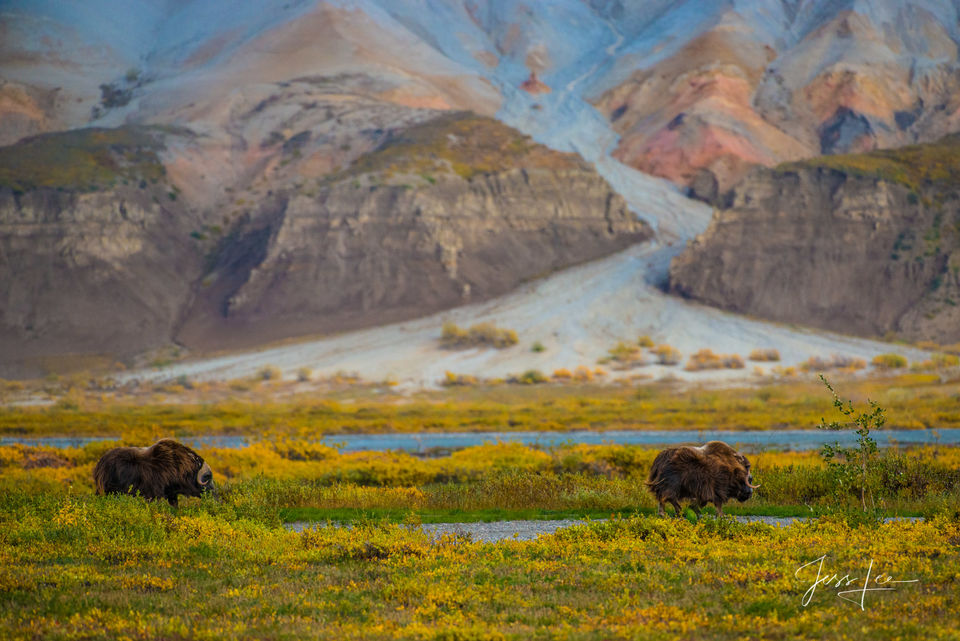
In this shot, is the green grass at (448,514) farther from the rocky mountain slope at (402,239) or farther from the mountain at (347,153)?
the rocky mountain slope at (402,239)

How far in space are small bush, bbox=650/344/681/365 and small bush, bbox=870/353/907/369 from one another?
1577 centimetres

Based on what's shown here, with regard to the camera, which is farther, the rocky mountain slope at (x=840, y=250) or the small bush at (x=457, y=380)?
the rocky mountain slope at (x=840, y=250)

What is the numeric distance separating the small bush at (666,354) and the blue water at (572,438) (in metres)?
36.1

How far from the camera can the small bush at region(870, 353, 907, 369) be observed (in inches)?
3501

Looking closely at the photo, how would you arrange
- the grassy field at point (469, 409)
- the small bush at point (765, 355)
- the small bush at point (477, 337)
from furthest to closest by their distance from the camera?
the small bush at point (477, 337) → the small bush at point (765, 355) → the grassy field at point (469, 409)

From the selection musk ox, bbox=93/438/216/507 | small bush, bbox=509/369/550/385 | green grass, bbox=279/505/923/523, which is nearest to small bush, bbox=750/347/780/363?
small bush, bbox=509/369/550/385

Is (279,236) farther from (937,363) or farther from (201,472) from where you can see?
(201,472)

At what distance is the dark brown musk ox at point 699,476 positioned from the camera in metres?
16.6

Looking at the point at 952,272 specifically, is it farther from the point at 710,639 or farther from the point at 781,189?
the point at 710,639

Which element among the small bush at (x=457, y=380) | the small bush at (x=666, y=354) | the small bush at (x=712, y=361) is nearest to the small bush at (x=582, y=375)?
the small bush at (x=666, y=354)

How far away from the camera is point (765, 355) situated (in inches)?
3639

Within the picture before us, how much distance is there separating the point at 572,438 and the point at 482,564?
39.1 meters

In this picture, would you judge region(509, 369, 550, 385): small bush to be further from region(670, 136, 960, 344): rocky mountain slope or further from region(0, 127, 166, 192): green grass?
region(0, 127, 166, 192): green grass
